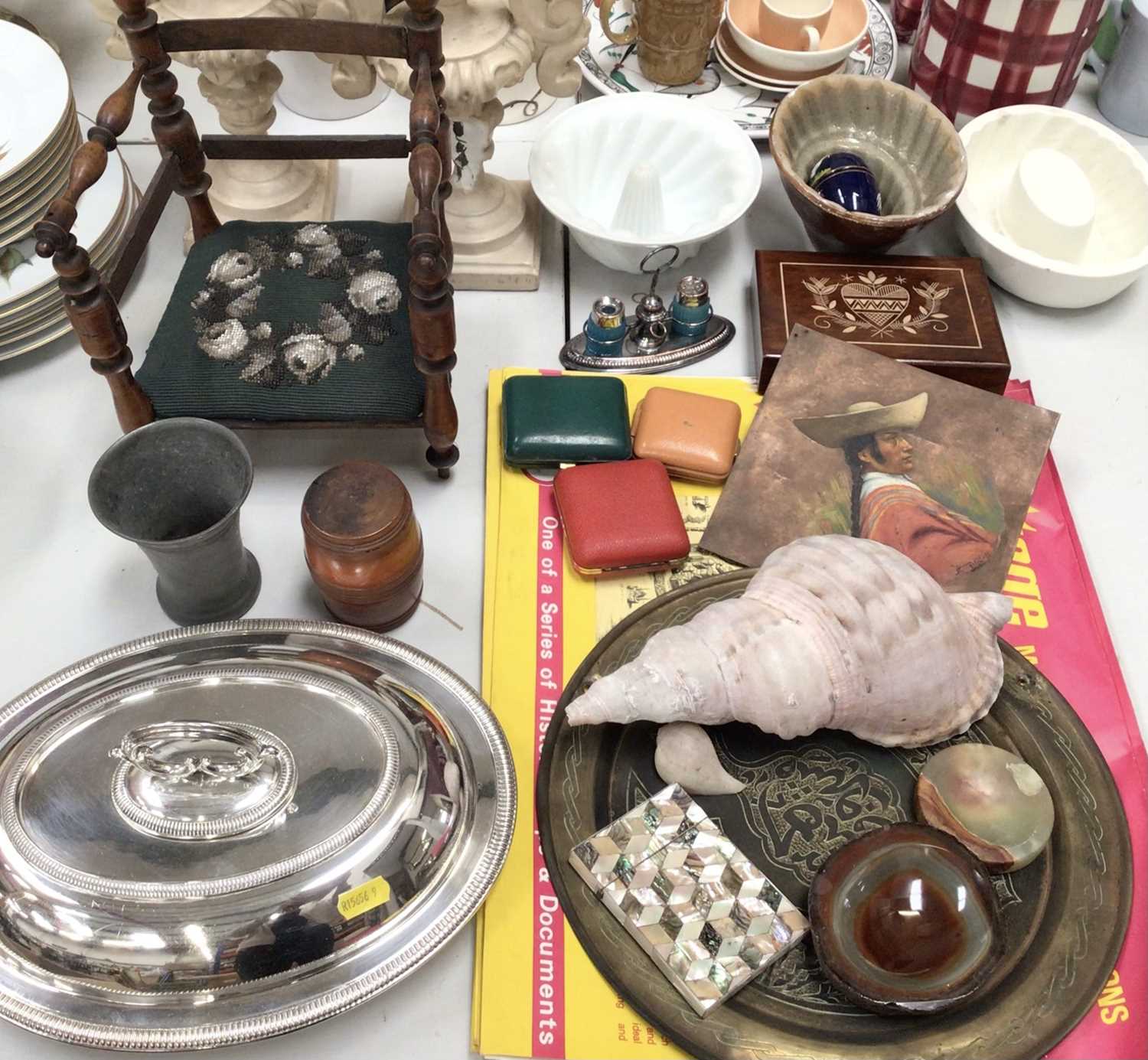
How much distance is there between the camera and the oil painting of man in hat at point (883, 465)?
0.92m

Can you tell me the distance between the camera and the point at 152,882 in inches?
25.9

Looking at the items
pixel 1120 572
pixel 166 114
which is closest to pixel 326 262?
pixel 166 114

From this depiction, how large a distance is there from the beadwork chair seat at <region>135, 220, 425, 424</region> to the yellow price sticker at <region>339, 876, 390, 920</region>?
14.9 inches

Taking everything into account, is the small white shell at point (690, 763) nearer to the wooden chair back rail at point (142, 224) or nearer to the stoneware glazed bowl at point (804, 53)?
the wooden chair back rail at point (142, 224)

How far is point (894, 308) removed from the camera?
1033 millimetres

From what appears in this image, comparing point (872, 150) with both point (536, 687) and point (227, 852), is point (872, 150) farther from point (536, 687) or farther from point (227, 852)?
point (227, 852)

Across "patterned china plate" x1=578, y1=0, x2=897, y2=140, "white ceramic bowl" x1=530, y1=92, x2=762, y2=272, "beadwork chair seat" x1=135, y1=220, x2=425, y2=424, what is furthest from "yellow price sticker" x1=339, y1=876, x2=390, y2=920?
"patterned china plate" x1=578, y1=0, x2=897, y2=140

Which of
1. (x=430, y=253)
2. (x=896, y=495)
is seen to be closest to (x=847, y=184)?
(x=896, y=495)

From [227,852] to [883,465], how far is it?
615 millimetres

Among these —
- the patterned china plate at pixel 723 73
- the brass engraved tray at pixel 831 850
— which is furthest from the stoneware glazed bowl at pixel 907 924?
the patterned china plate at pixel 723 73

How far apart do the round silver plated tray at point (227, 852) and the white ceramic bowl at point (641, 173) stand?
534mm

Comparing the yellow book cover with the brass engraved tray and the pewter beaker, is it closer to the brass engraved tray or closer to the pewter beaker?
the brass engraved tray

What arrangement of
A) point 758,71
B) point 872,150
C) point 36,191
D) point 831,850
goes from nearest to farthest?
point 831,850 < point 36,191 < point 872,150 < point 758,71

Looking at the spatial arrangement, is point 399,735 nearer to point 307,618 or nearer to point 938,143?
point 307,618
